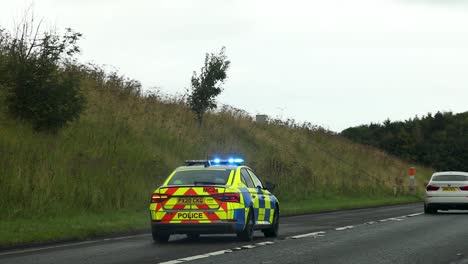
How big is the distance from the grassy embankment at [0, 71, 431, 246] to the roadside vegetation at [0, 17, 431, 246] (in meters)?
0.05

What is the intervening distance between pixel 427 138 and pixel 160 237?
105 meters

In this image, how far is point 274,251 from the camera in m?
14.3

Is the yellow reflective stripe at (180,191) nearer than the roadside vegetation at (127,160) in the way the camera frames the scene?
Yes

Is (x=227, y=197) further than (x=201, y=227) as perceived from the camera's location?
Yes

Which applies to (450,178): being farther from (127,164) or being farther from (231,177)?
(231,177)

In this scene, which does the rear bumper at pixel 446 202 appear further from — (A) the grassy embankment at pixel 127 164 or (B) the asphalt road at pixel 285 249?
(B) the asphalt road at pixel 285 249

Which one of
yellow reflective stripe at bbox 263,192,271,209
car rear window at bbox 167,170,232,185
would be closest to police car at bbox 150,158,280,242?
car rear window at bbox 167,170,232,185

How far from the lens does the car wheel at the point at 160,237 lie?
53.3ft

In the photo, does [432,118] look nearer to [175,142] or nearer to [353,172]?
[353,172]

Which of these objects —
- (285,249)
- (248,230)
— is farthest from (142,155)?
(285,249)

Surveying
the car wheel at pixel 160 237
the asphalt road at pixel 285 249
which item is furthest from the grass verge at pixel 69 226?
the car wheel at pixel 160 237

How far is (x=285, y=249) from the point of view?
14773 millimetres

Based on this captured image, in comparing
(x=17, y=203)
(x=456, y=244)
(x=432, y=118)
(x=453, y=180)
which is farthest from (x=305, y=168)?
(x=432, y=118)

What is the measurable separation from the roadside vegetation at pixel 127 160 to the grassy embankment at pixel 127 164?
47 mm
